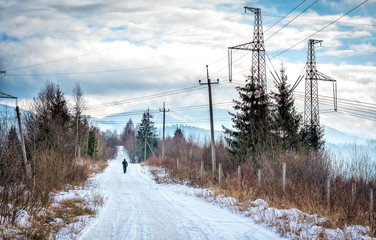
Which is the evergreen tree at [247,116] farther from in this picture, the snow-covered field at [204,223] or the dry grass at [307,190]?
the snow-covered field at [204,223]

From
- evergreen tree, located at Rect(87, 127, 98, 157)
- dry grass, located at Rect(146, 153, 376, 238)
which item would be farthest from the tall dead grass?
evergreen tree, located at Rect(87, 127, 98, 157)

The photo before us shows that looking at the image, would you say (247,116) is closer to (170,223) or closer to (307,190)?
(307,190)

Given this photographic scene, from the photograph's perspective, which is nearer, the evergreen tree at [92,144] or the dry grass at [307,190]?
the dry grass at [307,190]

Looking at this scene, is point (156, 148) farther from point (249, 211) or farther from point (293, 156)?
point (249, 211)

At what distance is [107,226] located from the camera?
418 inches

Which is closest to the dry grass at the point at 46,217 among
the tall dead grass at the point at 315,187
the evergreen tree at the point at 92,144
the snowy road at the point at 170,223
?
the snowy road at the point at 170,223

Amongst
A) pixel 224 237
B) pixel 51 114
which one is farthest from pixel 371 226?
pixel 51 114

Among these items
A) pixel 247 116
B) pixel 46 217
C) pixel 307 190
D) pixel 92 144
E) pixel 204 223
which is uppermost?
pixel 247 116

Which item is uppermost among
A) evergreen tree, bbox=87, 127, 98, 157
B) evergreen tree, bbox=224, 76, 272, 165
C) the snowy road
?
evergreen tree, bbox=224, 76, 272, 165

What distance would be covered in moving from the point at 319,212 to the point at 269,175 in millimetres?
6823

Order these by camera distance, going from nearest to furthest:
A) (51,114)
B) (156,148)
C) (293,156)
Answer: (293,156)
(51,114)
(156,148)

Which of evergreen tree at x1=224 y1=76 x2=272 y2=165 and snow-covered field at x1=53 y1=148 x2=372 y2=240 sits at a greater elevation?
evergreen tree at x1=224 y1=76 x2=272 y2=165

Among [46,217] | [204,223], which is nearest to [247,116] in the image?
[204,223]

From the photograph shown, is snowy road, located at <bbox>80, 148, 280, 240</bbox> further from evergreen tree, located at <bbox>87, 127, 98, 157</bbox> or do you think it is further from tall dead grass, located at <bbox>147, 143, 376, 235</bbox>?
evergreen tree, located at <bbox>87, 127, 98, 157</bbox>
